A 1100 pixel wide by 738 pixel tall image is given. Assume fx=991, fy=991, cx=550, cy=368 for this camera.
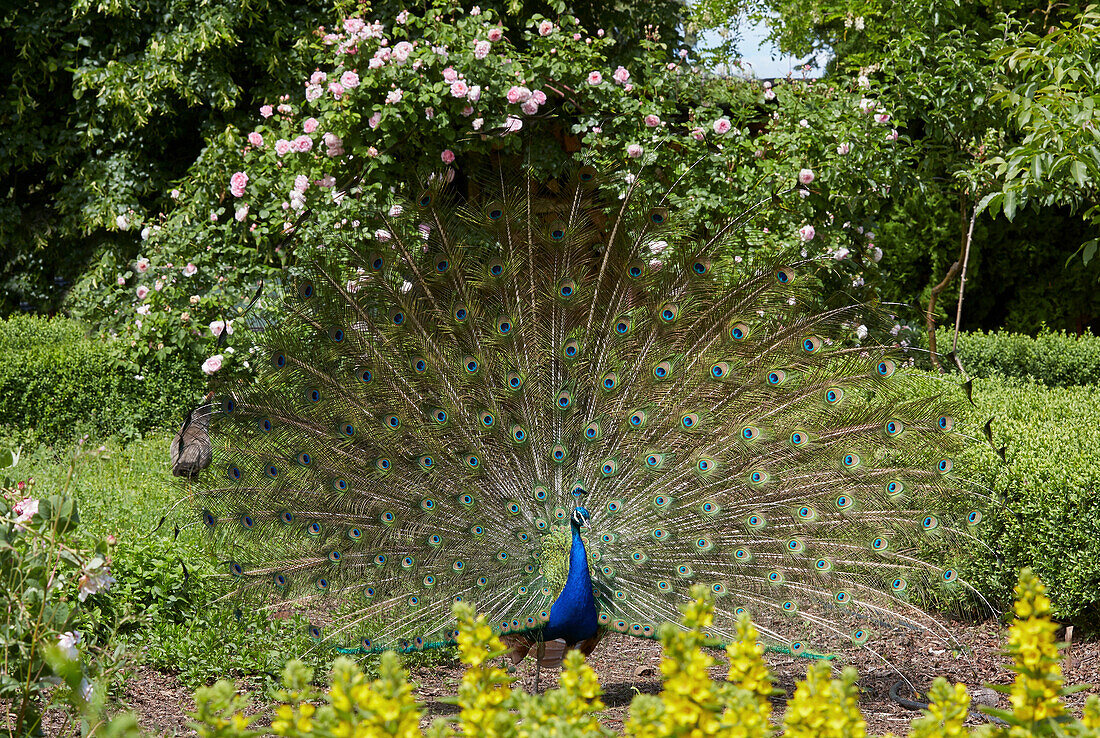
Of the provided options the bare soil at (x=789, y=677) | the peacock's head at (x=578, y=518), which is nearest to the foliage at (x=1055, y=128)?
the bare soil at (x=789, y=677)

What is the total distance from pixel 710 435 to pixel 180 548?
267cm

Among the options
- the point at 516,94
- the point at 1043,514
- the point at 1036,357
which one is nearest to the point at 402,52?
the point at 516,94

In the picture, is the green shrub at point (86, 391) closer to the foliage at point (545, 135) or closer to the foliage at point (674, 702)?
the foliage at point (545, 135)

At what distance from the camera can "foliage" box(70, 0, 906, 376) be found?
262 inches

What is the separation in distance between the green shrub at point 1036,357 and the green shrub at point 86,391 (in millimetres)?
7700

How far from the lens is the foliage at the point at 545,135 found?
665 centimetres

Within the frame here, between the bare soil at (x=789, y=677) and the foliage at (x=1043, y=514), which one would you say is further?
the foliage at (x=1043, y=514)

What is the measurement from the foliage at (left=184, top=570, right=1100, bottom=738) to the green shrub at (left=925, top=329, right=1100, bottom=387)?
9.23 meters

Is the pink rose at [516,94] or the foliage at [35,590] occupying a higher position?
the pink rose at [516,94]

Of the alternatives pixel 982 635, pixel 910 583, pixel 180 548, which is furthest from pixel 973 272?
pixel 180 548

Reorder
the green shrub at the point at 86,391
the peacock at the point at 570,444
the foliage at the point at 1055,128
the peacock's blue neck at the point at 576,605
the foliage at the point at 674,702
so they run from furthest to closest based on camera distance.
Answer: the green shrub at the point at 86,391, the foliage at the point at 1055,128, the peacock at the point at 570,444, the peacock's blue neck at the point at 576,605, the foliage at the point at 674,702

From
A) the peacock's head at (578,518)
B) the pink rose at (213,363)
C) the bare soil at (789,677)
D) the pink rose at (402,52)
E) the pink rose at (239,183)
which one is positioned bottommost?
the bare soil at (789,677)

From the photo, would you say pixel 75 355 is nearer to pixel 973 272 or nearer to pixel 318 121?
pixel 318 121

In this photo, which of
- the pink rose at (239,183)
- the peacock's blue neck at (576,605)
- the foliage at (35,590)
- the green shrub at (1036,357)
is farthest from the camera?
the green shrub at (1036,357)
